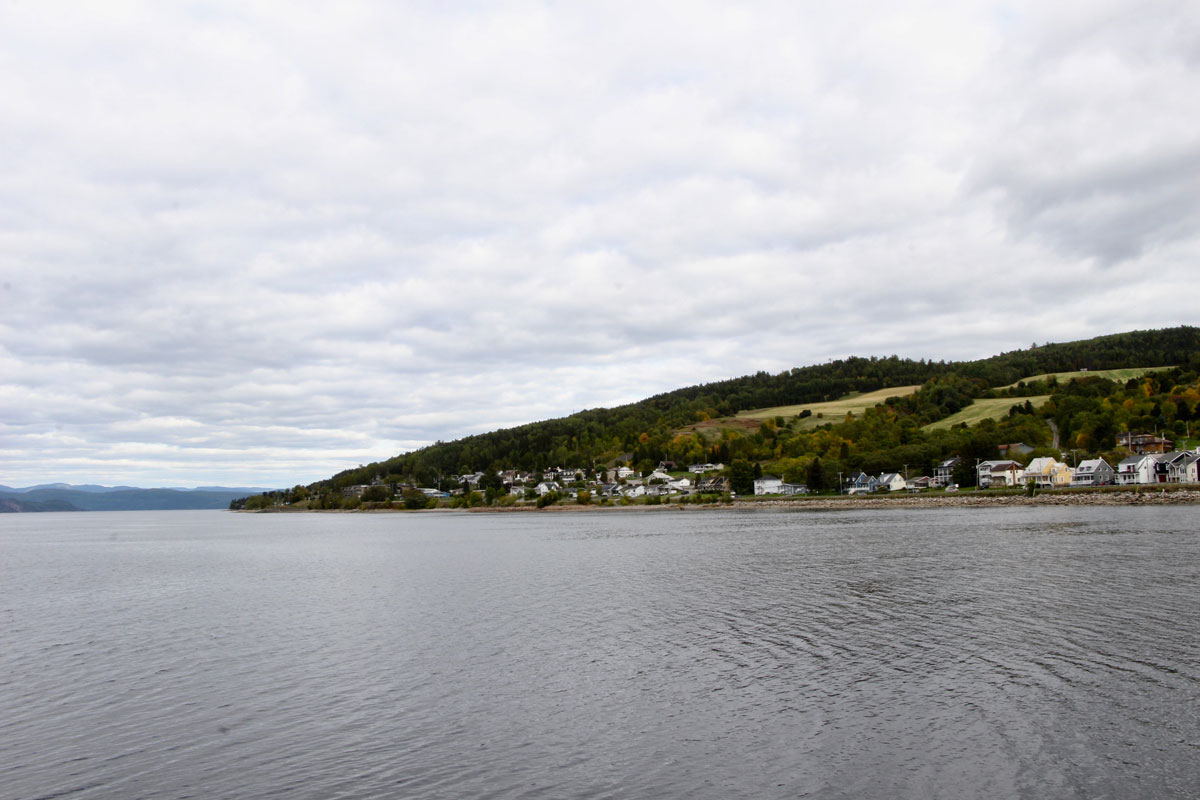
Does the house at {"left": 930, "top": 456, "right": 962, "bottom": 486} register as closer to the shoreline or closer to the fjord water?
the shoreline

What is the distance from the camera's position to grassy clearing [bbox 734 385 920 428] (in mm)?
173125

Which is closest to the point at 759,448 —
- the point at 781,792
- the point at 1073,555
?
the point at 1073,555

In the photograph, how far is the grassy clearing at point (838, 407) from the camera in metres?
173

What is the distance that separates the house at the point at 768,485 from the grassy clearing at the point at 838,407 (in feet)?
127

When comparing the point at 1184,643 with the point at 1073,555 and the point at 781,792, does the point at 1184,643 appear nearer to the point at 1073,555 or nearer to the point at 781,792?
the point at 781,792

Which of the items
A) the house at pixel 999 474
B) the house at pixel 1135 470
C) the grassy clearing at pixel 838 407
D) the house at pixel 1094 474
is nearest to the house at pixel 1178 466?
the house at pixel 1135 470

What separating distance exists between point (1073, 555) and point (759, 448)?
123 meters

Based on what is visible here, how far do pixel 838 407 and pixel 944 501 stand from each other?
8573cm

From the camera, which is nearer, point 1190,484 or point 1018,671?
point 1018,671

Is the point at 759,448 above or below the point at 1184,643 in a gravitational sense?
above

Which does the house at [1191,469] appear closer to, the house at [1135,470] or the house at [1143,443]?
the house at [1135,470]

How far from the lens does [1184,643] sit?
60.7 ft

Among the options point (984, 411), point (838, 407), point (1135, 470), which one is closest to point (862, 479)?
point (1135, 470)

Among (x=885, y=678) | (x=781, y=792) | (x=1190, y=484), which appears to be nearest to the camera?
(x=781, y=792)
